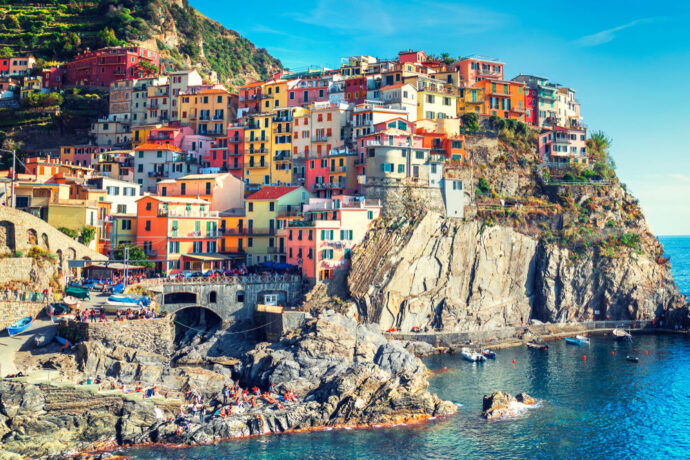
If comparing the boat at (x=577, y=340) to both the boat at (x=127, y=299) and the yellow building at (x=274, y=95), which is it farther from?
the yellow building at (x=274, y=95)

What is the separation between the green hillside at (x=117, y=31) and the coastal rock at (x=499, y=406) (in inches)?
3474

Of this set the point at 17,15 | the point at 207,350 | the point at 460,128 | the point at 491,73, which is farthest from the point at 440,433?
the point at 17,15

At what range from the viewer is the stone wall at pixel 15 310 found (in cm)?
5503

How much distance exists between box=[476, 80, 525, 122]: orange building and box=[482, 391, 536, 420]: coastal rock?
166 feet

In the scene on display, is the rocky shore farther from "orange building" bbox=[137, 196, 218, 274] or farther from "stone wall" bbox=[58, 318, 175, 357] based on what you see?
"orange building" bbox=[137, 196, 218, 274]

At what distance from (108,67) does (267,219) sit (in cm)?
5054

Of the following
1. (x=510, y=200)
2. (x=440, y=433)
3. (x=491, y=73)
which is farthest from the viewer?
(x=491, y=73)

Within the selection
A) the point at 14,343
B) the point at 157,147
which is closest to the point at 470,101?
the point at 157,147

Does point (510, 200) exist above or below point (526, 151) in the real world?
below

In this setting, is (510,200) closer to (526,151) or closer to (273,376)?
(526,151)

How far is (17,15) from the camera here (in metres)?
130

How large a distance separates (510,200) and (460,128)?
38.0 feet

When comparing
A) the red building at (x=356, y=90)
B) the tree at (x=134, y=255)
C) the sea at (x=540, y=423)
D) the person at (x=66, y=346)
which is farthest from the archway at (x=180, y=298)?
the red building at (x=356, y=90)

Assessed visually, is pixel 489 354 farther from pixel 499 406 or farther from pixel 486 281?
pixel 499 406
